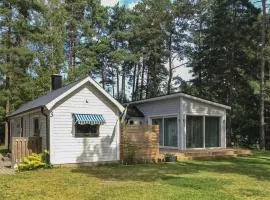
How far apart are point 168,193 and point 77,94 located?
28.1 ft

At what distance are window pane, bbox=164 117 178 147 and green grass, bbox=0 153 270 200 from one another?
7974 mm

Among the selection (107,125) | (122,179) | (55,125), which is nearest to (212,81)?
(107,125)

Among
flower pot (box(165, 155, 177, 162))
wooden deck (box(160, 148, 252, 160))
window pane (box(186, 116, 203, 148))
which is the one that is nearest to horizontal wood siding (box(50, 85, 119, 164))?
flower pot (box(165, 155, 177, 162))

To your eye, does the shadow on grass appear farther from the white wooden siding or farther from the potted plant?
the white wooden siding

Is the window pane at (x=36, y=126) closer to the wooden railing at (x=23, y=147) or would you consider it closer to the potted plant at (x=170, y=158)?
the wooden railing at (x=23, y=147)

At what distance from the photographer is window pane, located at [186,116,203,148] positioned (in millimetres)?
24750

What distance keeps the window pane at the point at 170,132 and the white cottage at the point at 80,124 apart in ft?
22.5

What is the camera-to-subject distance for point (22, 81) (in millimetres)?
34719

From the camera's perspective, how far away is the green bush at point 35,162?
52.9 ft

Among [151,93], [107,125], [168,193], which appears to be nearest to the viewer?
[168,193]

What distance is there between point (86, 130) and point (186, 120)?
28.1ft

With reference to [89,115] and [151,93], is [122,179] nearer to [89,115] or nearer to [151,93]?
[89,115]

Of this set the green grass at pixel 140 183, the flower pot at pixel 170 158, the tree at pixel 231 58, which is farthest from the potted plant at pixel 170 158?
the tree at pixel 231 58

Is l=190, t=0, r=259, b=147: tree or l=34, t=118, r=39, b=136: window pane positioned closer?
l=34, t=118, r=39, b=136: window pane
